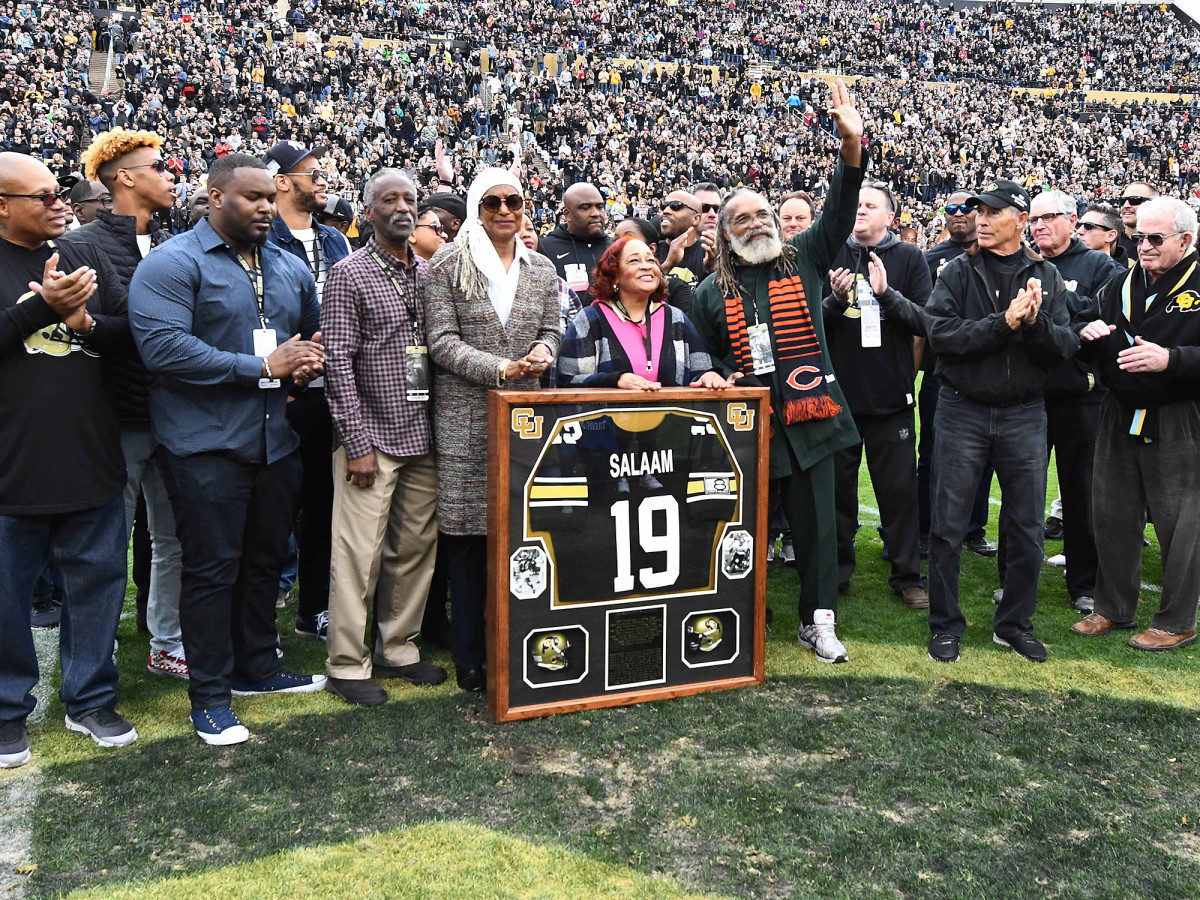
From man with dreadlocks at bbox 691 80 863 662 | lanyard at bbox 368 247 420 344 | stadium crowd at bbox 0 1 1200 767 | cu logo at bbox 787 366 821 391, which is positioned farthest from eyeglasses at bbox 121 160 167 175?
cu logo at bbox 787 366 821 391

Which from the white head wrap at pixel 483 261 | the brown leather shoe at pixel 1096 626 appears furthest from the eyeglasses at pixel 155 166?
the brown leather shoe at pixel 1096 626

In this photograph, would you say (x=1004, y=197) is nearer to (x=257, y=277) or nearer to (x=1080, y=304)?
(x=1080, y=304)

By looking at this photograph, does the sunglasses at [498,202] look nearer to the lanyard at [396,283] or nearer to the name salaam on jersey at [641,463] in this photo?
the lanyard at [396,283]

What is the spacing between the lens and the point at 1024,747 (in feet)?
12.0

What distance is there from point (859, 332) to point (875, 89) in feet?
140

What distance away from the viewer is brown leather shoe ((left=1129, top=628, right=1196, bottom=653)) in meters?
4.73

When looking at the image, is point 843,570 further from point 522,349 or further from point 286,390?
point 286,390

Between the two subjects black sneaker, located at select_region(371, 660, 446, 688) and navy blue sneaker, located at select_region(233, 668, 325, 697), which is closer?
navy blue sneaker, located at select_region(233, 668, 325, 697)

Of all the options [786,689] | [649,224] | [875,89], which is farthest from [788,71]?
[786,689]

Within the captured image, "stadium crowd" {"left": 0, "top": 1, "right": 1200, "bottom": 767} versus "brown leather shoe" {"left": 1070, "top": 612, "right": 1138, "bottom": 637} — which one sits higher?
"stadium crowd" {"left": 0, "top": 1, "right": 1200, "bottom": 767}

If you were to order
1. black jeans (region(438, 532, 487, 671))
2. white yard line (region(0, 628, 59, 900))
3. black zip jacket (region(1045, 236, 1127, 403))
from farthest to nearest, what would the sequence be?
1. black zip jacket (region(1045, 236, 1127, 403))
2. black jeans (region(438, 532, 487, 671))
3. white yard line (region(0, 628, 59, 900))

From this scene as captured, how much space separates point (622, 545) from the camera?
3.98m

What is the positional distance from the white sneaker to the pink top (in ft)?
4.61

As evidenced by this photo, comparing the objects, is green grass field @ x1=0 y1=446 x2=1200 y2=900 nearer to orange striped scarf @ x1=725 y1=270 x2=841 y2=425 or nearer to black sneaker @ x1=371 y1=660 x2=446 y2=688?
black sneaker @ x1=371 y1=660 x2=446 y2=688
